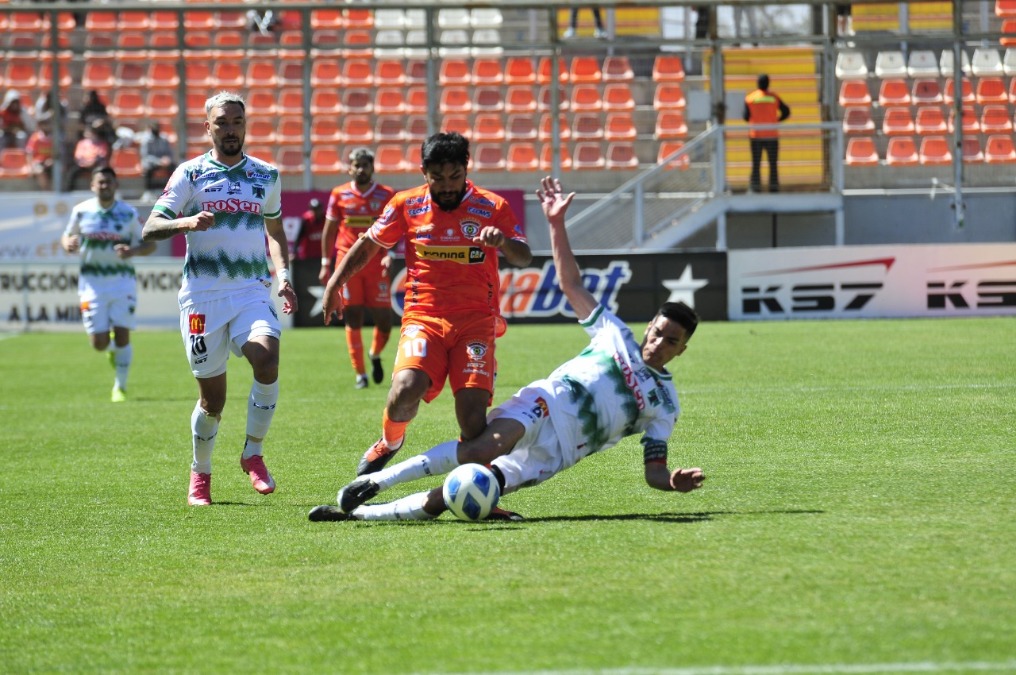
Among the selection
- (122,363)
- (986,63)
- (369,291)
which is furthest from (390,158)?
(122,363)

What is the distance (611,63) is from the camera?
90.4 feet

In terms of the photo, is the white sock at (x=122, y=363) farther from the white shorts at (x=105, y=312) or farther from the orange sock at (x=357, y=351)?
the orange sock at (x=357, y=351)

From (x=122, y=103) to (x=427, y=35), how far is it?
704 centimetres

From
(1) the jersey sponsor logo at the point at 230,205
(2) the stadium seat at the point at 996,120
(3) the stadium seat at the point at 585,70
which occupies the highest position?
(3) the stadium seat at the point at 585,70

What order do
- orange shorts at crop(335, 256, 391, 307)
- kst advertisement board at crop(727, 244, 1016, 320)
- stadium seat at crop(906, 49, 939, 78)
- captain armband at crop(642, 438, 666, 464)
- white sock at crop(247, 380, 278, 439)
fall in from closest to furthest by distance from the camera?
captain armband at crop(642, 438, 666, 464)
white sock at crop(247, 380, 278, 439)
orange shorts at crop(335, 256, 391, 307)
kst advertisement board at crop(727, 244, 1016, 320)
stadium seat at crop(906, 49, 939, 78)

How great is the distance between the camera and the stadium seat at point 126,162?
90.1ft

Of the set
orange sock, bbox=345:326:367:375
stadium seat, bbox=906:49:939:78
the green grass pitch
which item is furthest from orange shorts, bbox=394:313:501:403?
stadium seat, bbox=906:49:939:78

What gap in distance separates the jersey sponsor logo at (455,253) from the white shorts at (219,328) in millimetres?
1035

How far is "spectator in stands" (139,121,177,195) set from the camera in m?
26.0

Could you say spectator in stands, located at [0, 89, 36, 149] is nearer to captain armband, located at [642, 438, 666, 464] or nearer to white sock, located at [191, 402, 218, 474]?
white sock, located at [191, 402, 218, 474]

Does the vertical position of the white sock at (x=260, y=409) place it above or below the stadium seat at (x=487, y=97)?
below

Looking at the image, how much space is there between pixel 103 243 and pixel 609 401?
351 inches

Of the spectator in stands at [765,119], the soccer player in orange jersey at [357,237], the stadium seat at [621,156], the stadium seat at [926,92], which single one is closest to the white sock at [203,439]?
the soccer player in orange jersey at [357,237]

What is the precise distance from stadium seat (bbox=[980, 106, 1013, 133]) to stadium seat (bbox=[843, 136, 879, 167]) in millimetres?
1937
